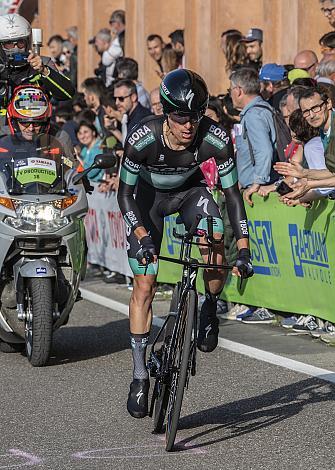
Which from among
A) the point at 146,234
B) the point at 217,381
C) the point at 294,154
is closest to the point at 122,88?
the point at 294,154

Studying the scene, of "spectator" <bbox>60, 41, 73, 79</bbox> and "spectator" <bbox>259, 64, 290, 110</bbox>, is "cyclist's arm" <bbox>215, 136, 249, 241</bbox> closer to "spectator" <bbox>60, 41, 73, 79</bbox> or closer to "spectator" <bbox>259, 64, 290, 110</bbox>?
"spectator" <bbox>259, 64, 290, 110</bbox>

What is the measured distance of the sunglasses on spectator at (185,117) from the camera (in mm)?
7969

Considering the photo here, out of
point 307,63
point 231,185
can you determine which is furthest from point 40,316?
point 307,63

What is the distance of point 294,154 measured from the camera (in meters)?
12.9

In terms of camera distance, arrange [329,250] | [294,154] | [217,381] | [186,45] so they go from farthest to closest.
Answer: [186,45], [294,154], [329,250], [217,381]

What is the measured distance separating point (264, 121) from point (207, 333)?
16.1 feet

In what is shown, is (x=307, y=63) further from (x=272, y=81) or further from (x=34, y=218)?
(x=34, y=218)

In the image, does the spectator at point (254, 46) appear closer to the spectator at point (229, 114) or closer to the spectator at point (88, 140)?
the spectator at point (229, 114)

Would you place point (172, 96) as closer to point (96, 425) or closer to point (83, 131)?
point (96, 425)

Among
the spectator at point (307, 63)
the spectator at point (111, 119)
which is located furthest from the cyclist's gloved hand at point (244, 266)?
the spectator at point (111, 119)

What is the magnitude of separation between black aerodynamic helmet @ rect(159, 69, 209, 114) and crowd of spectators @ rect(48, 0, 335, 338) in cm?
262

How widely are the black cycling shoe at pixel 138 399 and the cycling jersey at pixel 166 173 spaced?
0.67m

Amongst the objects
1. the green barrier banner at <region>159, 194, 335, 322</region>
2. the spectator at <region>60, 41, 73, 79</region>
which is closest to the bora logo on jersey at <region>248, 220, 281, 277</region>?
the green barrier banner at <region>159, 194, 335, 322</region>

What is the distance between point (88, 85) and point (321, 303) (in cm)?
900
